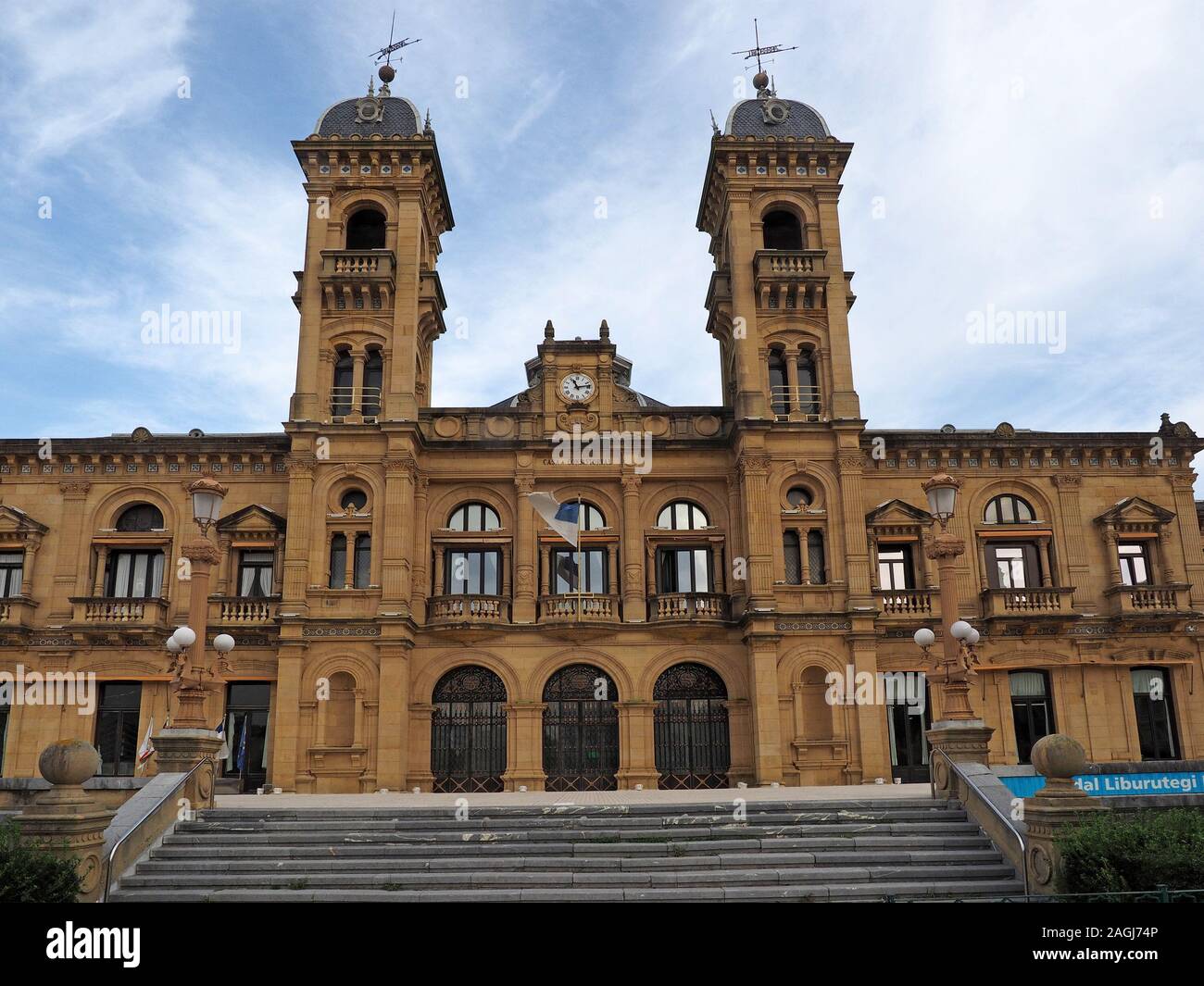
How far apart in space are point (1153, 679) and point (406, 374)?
88.0 feet

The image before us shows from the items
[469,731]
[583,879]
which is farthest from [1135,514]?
[583,879]

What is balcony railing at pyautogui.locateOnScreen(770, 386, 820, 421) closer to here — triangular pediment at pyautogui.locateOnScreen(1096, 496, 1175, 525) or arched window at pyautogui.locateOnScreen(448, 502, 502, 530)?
arched window at pyautogui.locateOnScreen(448, 502, 502, 530)

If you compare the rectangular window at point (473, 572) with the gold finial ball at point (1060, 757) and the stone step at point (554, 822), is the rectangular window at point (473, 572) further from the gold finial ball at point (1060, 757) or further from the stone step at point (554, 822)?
the gold finial ball at point (1060, 757)

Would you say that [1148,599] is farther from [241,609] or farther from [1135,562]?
[241,609]

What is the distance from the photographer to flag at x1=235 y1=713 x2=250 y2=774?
30.6m

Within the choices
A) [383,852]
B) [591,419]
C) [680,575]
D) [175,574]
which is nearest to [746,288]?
[591,419]

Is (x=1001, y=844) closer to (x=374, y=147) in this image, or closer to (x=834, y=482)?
(x=834, y=482)

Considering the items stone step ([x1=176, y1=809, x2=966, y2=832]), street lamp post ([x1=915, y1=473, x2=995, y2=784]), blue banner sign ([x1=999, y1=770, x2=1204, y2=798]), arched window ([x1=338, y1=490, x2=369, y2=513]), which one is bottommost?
stone step ([x1=176, y1=809, x2=966, y2=832])

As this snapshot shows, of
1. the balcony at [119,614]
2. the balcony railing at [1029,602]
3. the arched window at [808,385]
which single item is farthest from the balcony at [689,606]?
the balcony at [119,614]

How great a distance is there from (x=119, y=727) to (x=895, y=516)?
85.8ft

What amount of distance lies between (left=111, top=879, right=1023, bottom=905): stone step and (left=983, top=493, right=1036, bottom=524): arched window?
2057 centimetres

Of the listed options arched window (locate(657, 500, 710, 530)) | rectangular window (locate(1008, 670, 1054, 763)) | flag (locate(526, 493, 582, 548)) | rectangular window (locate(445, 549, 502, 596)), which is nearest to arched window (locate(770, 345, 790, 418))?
arched window (locate(657, 500, 710, 530))

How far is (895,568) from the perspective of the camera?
33594mm

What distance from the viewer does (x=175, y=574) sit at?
32.7 metres
